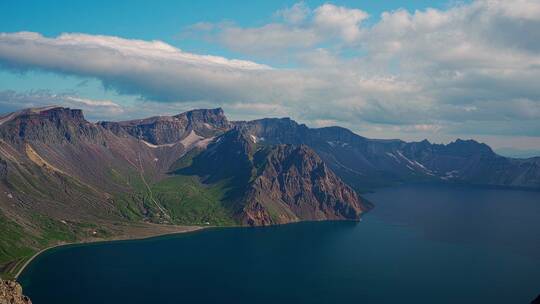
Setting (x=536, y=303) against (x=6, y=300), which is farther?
(x=536, y=303)
